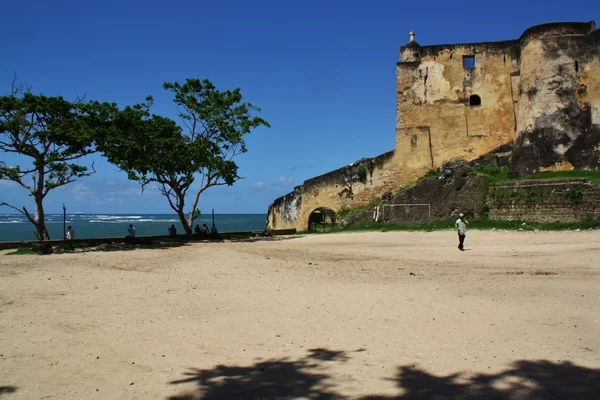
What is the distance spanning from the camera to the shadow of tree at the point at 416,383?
5.06m

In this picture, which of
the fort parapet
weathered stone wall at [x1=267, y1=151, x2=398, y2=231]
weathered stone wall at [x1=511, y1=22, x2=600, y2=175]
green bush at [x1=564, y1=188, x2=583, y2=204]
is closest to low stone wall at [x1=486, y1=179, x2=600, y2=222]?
green bush at [x1=564, y1=188, x2=583, y2=204]

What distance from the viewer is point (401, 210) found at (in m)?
27.5

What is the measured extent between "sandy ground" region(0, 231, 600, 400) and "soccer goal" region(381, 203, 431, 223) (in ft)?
42.6

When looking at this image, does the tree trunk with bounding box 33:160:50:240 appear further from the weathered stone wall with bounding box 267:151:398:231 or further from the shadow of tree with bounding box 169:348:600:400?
the shadow of tree with bounding box 169:348:600:400

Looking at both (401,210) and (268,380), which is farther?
(401,210)

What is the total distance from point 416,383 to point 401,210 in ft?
73.8

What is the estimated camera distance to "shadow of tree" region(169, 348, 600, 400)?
506cm

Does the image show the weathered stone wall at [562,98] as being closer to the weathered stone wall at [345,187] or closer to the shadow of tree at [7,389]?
the weathered stone wall at [345,187]

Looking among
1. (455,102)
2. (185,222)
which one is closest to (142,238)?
(185,222)

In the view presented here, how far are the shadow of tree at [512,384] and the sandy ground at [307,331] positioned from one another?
→ 19mm

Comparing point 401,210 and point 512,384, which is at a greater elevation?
point 401,210

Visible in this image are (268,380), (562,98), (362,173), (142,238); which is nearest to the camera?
(268,380)

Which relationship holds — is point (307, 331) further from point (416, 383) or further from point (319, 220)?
point (319, 220)

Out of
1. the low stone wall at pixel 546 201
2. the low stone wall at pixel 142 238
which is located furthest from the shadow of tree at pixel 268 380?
the low stone wall at pixel 546 201
